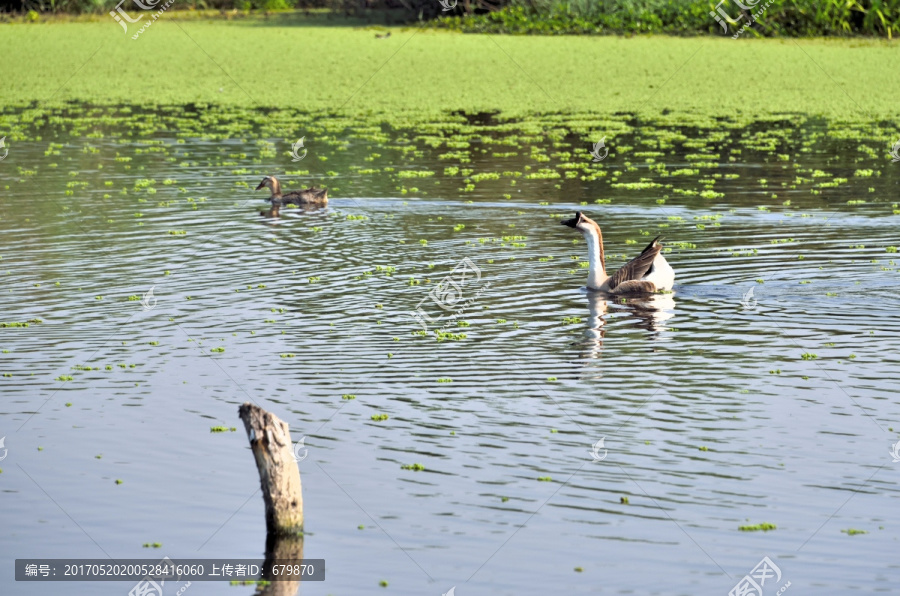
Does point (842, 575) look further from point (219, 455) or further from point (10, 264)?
point (10, 264)

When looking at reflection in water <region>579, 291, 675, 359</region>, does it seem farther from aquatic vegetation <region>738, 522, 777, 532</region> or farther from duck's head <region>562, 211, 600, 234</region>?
aquatic vegetation <region>738, 522, 777, 532</region>

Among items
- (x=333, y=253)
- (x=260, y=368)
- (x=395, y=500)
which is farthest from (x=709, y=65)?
(x=395, y=500)

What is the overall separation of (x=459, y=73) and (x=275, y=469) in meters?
27.3

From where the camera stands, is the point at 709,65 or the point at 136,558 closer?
the point at 136,558

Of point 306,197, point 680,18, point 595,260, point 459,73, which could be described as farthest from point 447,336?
point 680,18

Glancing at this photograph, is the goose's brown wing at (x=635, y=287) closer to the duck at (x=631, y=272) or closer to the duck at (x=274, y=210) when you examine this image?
the duck at (x=631, y=272)

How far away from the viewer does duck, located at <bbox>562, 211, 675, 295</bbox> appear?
41.7ft

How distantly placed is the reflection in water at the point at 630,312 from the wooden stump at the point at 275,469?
4088 mm

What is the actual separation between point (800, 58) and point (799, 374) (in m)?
24.6

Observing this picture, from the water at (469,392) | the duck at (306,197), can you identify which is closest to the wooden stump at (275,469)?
the water at (469,392)

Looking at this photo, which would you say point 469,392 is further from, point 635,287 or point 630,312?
point 635,287

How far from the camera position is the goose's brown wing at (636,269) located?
12703 mm

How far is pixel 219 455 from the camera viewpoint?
8.48 meters

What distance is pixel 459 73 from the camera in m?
33.5
